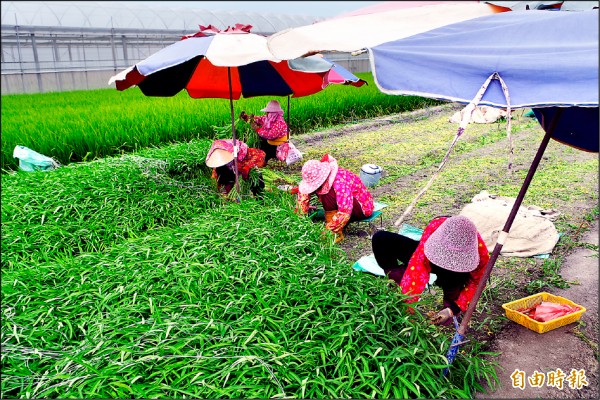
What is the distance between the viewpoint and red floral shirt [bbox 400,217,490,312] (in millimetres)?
2514

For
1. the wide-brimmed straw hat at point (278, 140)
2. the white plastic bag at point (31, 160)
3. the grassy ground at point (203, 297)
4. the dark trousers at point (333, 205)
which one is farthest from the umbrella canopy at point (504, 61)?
the white plastic bag at point (31, 160)

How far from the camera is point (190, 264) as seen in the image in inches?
117

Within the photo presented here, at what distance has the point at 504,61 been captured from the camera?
5.07 feet

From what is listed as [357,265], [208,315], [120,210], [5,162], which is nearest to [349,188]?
[357,265]

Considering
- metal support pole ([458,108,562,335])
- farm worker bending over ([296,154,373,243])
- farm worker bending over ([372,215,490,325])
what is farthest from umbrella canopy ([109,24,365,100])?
metal support pole ([458,108,562,335])

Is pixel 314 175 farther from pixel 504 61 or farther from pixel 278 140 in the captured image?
pixel 278 140

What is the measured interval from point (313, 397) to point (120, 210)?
293cm

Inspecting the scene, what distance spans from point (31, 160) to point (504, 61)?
5468 millimetres

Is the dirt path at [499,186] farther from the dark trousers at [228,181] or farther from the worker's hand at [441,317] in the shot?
the dark trousers at [228,181]

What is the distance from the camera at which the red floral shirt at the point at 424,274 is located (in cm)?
251

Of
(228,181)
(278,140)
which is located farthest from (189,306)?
(278,140)

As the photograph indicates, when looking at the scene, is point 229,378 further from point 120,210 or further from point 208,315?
point 120,210

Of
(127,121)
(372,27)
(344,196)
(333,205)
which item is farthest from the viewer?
(127,121)

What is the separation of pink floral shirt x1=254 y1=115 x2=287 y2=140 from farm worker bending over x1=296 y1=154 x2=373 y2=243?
2334 millimetres
